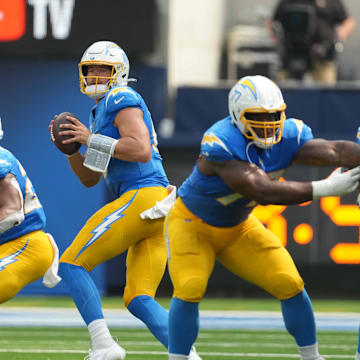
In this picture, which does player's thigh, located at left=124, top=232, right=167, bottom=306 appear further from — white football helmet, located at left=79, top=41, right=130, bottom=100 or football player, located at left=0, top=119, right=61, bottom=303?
white football helmet, located at left=79, top=41, right=130, bottom=100

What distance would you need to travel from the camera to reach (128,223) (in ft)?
17.3

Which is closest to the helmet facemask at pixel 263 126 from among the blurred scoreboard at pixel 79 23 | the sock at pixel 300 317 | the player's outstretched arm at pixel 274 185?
the player's outstretched arm at pixel 274 185

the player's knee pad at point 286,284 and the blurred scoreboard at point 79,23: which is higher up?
the blurred scoreboard at point 79,23

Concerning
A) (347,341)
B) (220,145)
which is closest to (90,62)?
(220,145)

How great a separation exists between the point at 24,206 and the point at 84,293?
1.82 feet

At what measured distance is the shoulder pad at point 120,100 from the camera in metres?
5.27

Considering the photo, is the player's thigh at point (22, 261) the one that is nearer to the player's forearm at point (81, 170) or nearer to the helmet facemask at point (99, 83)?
the player's forearm at point (81, 170)

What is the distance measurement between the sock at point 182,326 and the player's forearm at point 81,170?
3.91 feet

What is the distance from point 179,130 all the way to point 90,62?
15.4 ft

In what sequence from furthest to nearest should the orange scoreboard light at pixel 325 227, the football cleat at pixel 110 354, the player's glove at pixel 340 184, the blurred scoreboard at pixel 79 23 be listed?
the orange scoreboard light at pixel 325 227 < the blurred scoreboard at pixel 79 23 < the football cleat at pixel 110 354 < the player's glove at pixel 340 184

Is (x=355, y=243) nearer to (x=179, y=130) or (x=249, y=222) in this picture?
(x=179, y=130)

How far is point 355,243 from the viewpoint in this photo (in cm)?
977

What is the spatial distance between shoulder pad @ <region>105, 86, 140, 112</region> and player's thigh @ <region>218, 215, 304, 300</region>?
90 cm

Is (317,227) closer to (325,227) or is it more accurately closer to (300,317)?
(325,227)
